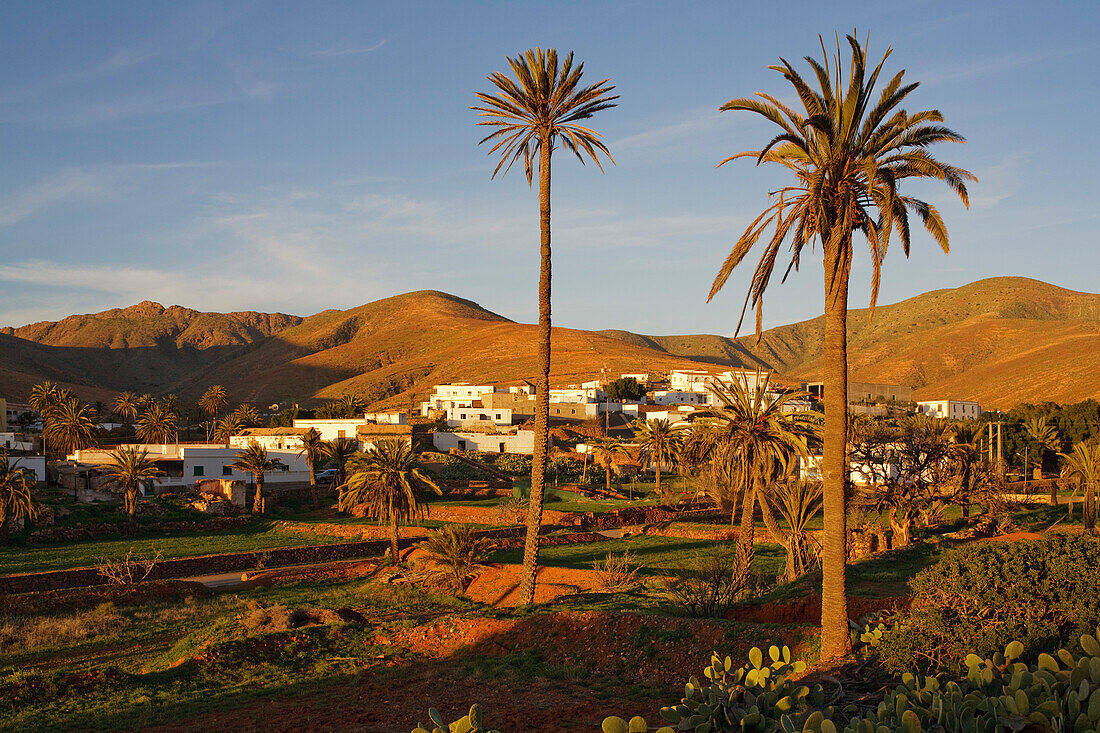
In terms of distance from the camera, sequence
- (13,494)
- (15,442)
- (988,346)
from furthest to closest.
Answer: (988,346), (15,442), (13,494)

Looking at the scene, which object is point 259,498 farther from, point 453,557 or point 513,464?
point 453,557

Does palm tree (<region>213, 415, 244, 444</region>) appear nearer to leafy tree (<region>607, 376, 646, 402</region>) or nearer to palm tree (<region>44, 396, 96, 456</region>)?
palm tree (<region>44, 396, 96, 456</region>)

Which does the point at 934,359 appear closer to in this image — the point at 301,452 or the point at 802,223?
the point at 301,452

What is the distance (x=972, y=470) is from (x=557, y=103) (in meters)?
24.7

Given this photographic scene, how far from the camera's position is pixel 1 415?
7906 centimetres

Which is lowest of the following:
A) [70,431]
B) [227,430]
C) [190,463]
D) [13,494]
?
[13,494]

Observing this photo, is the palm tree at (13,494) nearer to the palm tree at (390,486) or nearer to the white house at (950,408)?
the palm tree at (390,486)

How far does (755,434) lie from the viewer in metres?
23.6

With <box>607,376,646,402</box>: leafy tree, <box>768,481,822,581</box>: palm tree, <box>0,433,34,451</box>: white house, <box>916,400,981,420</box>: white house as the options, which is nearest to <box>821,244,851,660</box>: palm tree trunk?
<box>768,481,822,581</box>: palm tree

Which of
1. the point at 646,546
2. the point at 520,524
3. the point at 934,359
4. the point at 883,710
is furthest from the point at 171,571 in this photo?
the point at 934,359

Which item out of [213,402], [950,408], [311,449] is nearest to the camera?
[311,449]

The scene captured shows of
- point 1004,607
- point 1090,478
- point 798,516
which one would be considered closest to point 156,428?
point 798,516

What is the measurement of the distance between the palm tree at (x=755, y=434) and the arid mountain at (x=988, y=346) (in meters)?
35.2

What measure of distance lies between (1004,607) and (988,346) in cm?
14609
